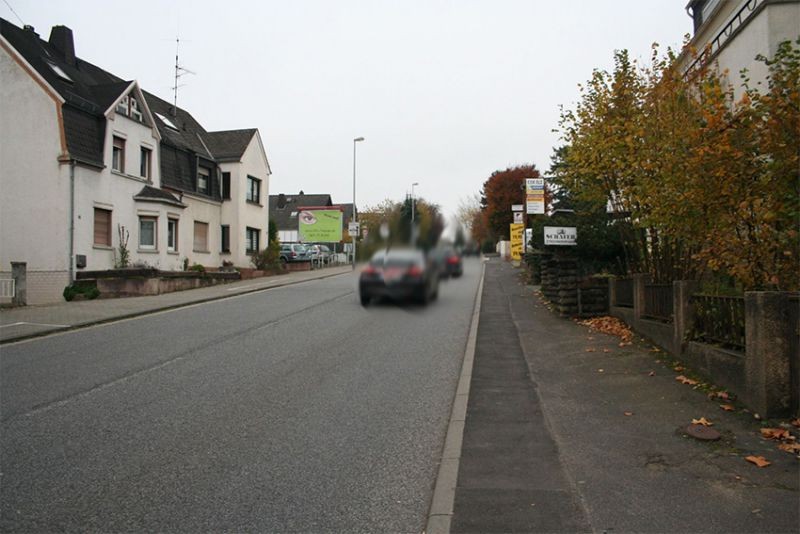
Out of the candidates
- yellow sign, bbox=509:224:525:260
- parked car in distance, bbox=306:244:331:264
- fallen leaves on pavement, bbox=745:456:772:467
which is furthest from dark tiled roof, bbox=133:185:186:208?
yellow sign, bbox=509:224:525:260

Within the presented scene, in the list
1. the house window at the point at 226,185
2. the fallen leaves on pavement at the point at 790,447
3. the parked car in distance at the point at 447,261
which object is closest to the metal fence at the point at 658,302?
the fallen leaves on pavement at the point at 790,447

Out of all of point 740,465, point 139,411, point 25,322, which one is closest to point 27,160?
point 25,322

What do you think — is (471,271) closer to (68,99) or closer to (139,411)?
(139,411)

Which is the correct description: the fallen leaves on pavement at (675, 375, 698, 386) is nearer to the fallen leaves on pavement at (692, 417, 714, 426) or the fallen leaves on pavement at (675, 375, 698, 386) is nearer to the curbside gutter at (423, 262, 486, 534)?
the fallen leaves on pavement at (692, 417, 714, 426)

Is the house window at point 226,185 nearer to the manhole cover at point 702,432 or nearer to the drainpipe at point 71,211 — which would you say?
the drainpipe at point 71,211

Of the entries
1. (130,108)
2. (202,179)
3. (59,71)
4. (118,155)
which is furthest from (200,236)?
(59,71)

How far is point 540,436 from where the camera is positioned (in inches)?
359

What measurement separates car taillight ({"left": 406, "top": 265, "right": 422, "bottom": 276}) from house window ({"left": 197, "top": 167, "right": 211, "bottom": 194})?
46.2 meters

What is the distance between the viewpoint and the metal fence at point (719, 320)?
10703 millimetres

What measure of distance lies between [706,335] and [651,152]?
12.3 ft

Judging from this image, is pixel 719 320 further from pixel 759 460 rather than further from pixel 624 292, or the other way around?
pixel 624 292

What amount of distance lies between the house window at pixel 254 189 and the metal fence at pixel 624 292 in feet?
118

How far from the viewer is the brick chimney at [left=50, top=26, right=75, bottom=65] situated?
41.1m

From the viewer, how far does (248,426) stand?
9.63 m
